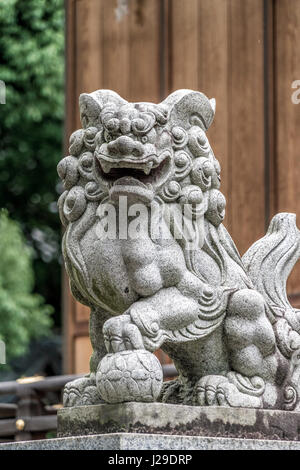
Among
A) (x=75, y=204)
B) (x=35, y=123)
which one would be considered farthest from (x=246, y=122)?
(x=35, y=123)

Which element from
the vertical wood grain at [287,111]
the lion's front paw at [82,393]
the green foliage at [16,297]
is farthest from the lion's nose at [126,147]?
the green foliage at [16,297]

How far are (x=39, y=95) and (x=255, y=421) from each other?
39.0 ft

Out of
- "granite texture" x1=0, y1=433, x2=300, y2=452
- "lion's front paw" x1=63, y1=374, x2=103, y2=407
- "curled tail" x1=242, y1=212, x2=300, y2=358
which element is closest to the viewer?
"granite texture" x1=0, y1=433, x2=300, y2=452

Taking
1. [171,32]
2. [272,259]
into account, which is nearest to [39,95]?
[171,32]

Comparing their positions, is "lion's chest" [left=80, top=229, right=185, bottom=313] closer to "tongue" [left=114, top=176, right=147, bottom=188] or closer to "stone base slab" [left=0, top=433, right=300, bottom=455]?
"tongue" [left=114, top=176, right=147, bottom=188]

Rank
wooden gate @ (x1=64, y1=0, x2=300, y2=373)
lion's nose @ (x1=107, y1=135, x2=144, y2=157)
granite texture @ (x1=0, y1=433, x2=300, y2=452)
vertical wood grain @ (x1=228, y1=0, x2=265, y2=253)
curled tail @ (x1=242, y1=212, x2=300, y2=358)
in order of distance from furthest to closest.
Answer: vertical wood grain @ (x1=228, y1=0, x2=265, y2=253)
wooden gate @ (x1=64, y1=0, x2=300, y2=373)
curled tail @ (x1=242, y1=212, x2=300, y2=358)
lion's nose @ (x1=107, y1=135, x2=144, y2=157)
granite texture @ (x1=0, y1=433, x2=300, y2=452)

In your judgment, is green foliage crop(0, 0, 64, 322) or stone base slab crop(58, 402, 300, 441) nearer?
stone base slab crop(58, 402, 300, 441)

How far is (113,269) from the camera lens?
398 cm

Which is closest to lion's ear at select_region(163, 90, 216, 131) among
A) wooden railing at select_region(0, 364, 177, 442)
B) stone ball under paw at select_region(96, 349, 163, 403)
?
stone ball under paw at select_region(96, 349, 163, 403)

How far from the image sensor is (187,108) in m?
4.17

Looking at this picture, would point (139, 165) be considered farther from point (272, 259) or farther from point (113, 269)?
point (272, 259)

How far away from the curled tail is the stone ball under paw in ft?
2.08

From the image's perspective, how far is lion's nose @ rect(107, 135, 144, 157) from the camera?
3.95 m

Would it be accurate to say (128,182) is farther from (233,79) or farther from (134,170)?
(233,79)
